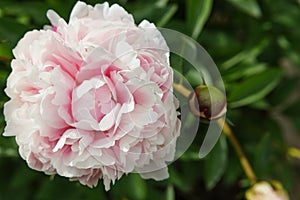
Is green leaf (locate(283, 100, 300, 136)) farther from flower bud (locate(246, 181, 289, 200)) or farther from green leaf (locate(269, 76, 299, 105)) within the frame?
flower bud (locate(246, 181, 289, 200))

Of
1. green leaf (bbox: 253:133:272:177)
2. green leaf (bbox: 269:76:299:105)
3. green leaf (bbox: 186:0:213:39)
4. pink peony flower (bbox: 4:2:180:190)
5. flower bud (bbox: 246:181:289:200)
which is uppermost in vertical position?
pink peony flower (bbox: 4:2:180:190)

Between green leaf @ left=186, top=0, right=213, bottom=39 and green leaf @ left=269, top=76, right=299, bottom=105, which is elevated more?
green leaf @ left=186, top=0, right=213, bottom=39

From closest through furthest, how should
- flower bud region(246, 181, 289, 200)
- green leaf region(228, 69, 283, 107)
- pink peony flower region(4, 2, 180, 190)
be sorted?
pink peony flower region(4, 2, 180, 190)
flower bud region(246, 181, 289, 200)
green leaf region(228, 69, 283, 107)

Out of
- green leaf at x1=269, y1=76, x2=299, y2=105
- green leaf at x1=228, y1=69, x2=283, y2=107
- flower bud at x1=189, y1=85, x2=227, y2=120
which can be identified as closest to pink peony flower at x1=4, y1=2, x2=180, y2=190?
flower bud at x1=189, y1=85, x2=227, y2=120

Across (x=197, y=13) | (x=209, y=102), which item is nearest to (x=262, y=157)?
(x=197, y=13)

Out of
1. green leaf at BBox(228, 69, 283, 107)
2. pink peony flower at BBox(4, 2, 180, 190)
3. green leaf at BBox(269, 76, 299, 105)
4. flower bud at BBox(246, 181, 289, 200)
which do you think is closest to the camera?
pink peony flower at BBox(4, 2, 180, 190)

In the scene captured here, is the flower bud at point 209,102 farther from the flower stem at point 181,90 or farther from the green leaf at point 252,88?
the green leaf at point 252,88

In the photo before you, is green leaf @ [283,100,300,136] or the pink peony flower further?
green leaf @ [283,100,300,136]
